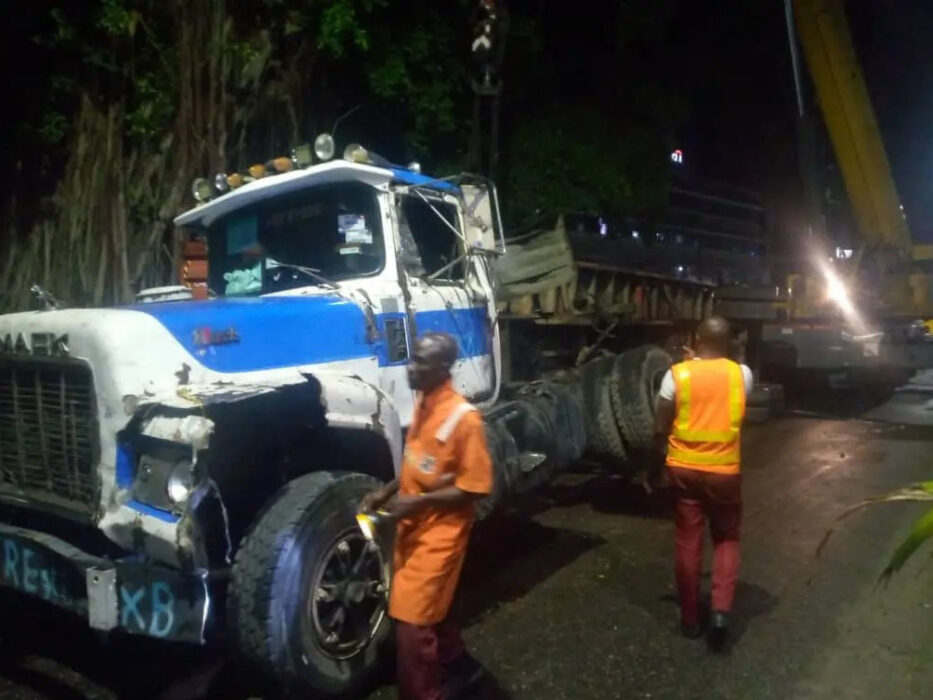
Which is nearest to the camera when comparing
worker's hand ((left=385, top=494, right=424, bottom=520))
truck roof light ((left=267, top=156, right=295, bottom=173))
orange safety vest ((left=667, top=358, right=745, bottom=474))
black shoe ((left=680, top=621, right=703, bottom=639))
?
worker's hand ((left=385, top=494, right=424, bottom=520))

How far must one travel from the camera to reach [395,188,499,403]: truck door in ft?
16.9

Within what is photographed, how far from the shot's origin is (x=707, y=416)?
180 inches

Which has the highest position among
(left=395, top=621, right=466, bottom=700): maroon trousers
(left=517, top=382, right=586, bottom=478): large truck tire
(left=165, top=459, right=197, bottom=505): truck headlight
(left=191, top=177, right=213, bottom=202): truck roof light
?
(left=191, top=177, right=213, bottom=202): truck roof light

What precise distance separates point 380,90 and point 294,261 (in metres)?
5.68

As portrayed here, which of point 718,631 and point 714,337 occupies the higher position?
point 714,337

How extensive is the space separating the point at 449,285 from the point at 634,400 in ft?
6.78

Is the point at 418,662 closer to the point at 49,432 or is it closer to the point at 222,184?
the point at 49,432

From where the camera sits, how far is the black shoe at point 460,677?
3873mm

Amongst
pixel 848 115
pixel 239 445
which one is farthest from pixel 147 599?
pixel 848 115

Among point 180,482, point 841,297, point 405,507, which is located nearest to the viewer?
point 405,507

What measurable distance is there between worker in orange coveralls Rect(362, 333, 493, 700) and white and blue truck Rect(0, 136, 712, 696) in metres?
0.54

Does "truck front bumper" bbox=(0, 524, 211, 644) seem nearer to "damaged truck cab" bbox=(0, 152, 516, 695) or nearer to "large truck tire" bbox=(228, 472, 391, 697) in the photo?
"damaged truck cab" bbox=(0, 152, 516, 695)

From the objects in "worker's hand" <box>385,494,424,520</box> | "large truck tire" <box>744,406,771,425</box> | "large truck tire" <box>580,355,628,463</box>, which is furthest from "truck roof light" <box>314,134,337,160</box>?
"large truck tire" <box>744,406,771,425</box>

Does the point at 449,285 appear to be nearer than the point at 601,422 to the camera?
Yes
